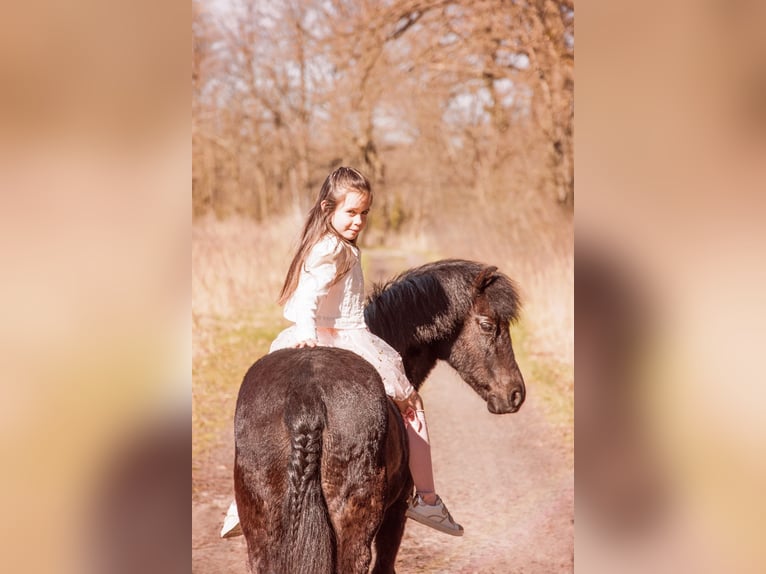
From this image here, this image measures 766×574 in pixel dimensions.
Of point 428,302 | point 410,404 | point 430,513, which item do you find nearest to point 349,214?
point 428,302

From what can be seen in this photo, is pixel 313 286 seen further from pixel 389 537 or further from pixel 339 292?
pixel 389 537

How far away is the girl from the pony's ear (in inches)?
21.2

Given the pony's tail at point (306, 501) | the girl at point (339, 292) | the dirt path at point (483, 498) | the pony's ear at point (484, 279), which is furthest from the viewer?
the dirt path at point (483, 498)

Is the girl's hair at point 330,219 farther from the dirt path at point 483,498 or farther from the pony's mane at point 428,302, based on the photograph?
the dirt path at point 483,498

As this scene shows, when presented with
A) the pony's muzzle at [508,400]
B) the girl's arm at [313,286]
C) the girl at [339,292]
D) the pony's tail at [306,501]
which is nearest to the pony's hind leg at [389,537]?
the girl at [339,292]

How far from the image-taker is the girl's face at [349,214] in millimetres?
2463

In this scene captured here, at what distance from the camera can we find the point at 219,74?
10531 millimetres

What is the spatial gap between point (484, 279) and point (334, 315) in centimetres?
73

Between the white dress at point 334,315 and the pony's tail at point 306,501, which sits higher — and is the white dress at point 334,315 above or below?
above

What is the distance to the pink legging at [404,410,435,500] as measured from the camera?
254 cm

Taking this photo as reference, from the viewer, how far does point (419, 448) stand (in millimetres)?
2570

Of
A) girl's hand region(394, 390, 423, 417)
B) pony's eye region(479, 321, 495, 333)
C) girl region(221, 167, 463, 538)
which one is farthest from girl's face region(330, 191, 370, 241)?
pony's eye region(479, 321, 495, 333)

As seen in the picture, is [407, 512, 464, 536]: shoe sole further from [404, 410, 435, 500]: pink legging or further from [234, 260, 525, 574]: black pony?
A: [234, 260, 525, 574]: black pony
